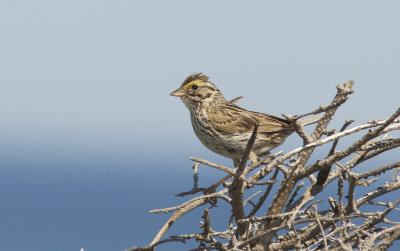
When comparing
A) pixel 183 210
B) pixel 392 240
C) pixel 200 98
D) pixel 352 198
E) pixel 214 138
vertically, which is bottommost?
pixel 392 240

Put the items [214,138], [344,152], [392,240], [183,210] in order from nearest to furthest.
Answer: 1. [392,240]
2. [344,152]
3. [183,210]
4. [214,138]

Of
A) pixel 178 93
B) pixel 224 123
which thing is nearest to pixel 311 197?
pixel 224 123

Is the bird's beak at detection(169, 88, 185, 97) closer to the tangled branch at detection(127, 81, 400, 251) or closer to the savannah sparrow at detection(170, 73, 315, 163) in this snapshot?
the savannah sparrow at detection(170, 73, 315, 163)

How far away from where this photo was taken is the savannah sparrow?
9.30 m

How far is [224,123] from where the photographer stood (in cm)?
980

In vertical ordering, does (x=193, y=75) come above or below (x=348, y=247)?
above

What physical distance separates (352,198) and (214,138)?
4.15 meters

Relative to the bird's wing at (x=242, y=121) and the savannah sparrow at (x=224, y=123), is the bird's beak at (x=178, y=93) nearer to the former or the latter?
the savannah sparrow at (x=224, y=123)

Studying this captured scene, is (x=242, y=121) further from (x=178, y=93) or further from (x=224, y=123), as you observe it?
(x=178, y=93)

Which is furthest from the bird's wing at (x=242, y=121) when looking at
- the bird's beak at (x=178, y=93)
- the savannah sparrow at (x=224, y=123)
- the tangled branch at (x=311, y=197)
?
the tangled branch at (x=311, y=197)

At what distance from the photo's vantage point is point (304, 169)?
5.54m

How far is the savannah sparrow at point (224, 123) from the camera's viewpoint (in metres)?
9.30

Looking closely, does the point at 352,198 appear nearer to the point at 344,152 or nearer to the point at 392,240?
the point at 344,152

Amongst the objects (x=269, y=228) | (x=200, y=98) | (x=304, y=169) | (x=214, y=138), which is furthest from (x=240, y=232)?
(x=200, y=98)
